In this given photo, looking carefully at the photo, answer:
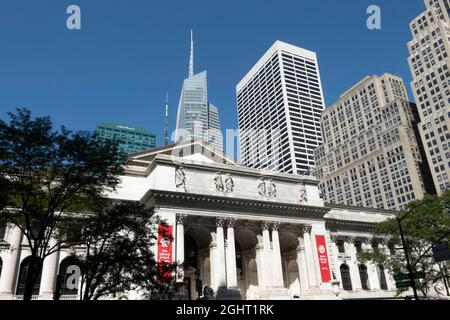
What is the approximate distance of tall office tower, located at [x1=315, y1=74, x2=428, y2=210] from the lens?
106 metres

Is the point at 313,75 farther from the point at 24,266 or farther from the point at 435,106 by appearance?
the point at 24,266

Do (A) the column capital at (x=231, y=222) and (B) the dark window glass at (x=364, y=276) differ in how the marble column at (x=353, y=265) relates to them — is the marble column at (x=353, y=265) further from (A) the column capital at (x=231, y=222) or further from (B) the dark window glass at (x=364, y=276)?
(A) the column capital at (x=231, y=222)

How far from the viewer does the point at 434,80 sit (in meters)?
107

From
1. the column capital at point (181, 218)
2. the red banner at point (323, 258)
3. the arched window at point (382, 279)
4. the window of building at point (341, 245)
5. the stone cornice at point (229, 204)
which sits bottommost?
the arched window at point (382, 279)

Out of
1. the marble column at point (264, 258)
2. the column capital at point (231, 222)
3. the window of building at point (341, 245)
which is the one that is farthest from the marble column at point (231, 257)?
the window of building at point (341, 245)

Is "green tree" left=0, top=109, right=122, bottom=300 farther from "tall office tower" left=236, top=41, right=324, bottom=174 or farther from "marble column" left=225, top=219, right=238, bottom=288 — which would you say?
"tall office tower" left=236, top=41, right=324, bottom=174

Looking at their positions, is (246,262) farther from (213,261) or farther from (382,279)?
(382,279)

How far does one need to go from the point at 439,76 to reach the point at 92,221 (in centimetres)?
11002

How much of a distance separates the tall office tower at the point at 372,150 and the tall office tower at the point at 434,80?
5.55m

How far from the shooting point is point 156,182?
1699 inches

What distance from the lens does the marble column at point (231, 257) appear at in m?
43.3

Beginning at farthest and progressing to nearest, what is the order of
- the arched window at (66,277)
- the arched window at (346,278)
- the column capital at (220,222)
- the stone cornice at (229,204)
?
the arched window at (346,278) < the column capital at (220,222) < the stone cornice at (229,204) < the arched window at (66,277)
